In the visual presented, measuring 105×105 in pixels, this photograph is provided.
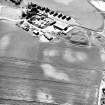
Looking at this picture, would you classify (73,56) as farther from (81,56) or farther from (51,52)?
(51,52)

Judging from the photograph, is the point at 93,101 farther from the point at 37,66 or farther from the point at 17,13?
the point at 17,13

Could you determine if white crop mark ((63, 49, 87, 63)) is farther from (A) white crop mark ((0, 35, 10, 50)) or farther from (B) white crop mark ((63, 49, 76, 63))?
(A) white crop mark ((0, 35, 10, 50))

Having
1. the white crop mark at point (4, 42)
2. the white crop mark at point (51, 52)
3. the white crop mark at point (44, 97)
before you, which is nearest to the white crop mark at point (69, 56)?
the white crop mark at point (51, 52)

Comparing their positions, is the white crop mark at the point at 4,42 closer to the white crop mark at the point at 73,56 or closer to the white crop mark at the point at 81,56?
the white crop mark at the point at 73,56

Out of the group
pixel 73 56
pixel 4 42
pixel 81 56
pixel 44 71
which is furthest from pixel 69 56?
pixel 4 42

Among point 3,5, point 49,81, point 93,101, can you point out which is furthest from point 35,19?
point 93,101
